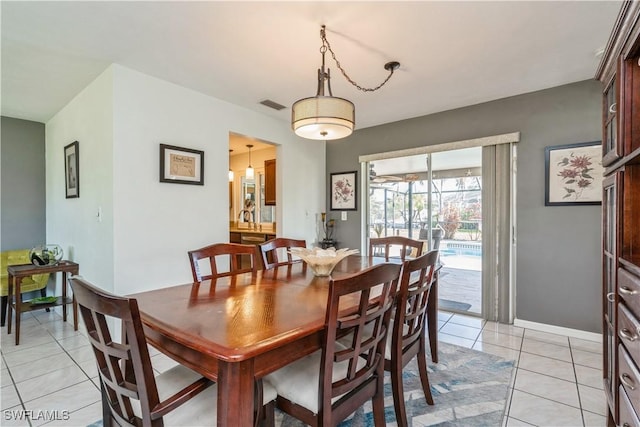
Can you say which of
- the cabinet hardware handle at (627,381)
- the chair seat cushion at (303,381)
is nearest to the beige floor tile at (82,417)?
the chair seat cushion at (303,381)

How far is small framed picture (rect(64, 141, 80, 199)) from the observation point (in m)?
3.15

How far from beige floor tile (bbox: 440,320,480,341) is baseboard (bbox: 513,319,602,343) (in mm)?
506

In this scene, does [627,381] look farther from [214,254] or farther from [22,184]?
[22,184]

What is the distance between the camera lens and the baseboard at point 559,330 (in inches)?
112

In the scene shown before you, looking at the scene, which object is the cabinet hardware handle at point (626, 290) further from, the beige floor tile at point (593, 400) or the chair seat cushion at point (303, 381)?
the chair seat cushion at point (303, 381)

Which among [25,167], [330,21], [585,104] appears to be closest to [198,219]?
[330,21]

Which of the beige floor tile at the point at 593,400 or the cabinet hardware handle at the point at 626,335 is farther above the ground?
the cabinet hardware handle at the point at 626,335

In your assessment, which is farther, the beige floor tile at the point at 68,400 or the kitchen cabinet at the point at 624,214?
the beige floor tile at the point at 68,400

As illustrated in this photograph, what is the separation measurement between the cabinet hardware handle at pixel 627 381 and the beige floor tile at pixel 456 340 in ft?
5.06

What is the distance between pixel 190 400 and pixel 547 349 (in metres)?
2.96

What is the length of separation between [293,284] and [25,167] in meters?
4.35

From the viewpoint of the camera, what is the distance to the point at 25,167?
393cm

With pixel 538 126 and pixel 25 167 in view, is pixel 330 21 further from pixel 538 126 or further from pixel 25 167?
pixel 25 167

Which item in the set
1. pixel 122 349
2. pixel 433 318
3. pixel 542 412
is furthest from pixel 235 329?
pixel 542 412
